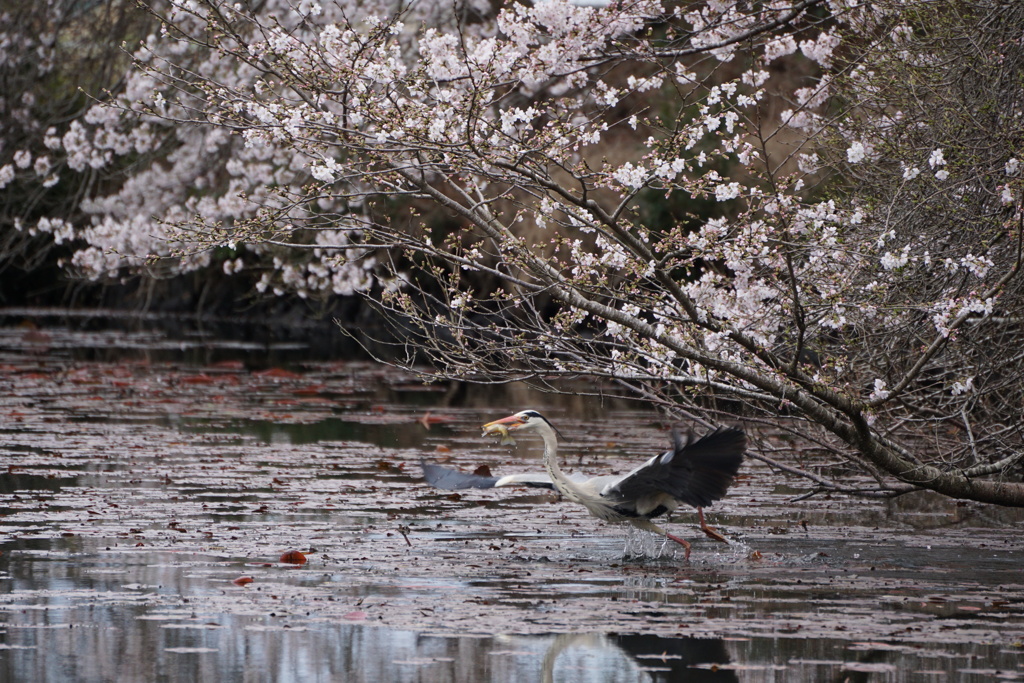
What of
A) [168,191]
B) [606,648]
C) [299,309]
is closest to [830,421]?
[606,648]

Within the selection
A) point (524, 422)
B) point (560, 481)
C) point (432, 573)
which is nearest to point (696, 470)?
point (560, 481)

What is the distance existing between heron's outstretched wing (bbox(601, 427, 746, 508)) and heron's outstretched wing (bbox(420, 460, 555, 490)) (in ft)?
2.36

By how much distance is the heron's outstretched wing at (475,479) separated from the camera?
8953mm

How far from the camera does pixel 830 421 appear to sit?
331 inches

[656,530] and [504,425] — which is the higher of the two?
[504,425]

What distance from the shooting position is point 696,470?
8.41 metres

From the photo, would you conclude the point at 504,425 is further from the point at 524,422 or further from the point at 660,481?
the point at 660,481

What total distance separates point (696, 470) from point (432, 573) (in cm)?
167

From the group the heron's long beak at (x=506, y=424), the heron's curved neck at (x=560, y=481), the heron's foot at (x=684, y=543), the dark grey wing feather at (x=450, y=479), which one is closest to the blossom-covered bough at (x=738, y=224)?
the heron's long beak at (x=506, y=424)

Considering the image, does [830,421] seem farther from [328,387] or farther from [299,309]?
[299,309]

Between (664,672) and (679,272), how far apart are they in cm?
1528

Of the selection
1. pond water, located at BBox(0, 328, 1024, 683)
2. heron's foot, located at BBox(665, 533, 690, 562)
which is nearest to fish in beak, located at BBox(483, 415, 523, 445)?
→ pond water, located at BBox(0, 328, 1024, 683)

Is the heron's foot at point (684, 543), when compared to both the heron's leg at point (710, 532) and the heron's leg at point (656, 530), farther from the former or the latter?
the heron's leg at point (710, 532)

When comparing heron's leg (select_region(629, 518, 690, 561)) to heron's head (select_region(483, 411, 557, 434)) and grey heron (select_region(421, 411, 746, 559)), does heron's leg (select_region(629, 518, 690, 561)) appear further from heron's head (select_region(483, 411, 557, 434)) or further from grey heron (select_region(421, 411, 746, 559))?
heron's head (select_region(483, 411, 557, 434))
